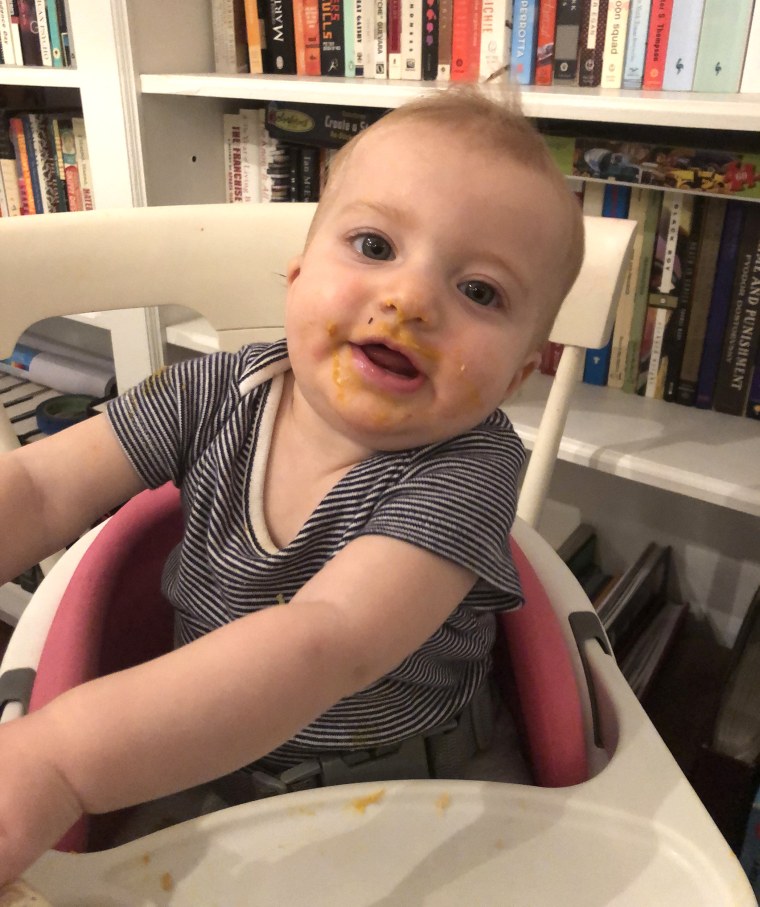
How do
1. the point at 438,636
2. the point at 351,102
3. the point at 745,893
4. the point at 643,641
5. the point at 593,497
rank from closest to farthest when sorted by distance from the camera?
the point at 745,893 → the point at 438,636 → the point at 351,102 → the point at 643,641 → the point at 593,497

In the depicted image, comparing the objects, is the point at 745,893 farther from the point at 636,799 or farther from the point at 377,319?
the point at 377,319

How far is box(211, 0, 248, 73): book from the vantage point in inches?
42.2

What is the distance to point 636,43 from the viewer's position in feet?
2.85

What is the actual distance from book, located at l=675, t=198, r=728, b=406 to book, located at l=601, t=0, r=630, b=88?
178 millimetres

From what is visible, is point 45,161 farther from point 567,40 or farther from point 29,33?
point 567,40

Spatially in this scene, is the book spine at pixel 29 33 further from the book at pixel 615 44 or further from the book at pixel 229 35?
the book at pixel 615 44

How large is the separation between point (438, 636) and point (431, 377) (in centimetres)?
17

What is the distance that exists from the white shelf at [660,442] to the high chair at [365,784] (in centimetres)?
18

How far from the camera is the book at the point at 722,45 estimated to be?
0.80 metres

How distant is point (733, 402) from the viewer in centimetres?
100

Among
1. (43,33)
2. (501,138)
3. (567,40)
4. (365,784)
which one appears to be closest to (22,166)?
(43,33)

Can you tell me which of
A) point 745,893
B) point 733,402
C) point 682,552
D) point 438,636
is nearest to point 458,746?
point 438,636

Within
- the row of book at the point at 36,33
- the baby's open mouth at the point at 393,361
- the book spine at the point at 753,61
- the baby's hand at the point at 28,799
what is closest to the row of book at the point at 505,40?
the book spine at the point at 753,61

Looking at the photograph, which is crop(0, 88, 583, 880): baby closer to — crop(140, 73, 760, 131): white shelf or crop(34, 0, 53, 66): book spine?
crop(140, 73, 760, 131): white shelf
